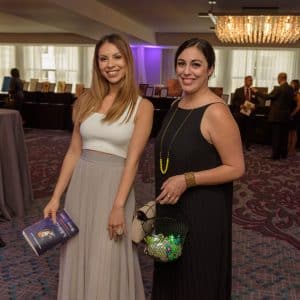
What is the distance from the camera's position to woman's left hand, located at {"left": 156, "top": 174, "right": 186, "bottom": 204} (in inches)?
→ 58.9

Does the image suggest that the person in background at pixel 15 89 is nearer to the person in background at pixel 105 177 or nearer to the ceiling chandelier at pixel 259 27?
the ceiling chandelier at pixel 259 27

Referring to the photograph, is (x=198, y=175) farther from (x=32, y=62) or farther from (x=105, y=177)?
(x=32, y=62)

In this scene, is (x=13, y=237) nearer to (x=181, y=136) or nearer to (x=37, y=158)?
(x=181, y=136)

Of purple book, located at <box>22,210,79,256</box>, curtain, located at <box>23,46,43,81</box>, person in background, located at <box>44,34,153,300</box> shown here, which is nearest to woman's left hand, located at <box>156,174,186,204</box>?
person in background, located at <box>44,34,153,300</box>

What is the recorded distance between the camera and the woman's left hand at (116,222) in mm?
1697

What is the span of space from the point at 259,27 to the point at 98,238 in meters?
6.23

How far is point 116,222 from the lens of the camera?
1699 millimetres

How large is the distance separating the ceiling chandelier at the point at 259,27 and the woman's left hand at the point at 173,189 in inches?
233

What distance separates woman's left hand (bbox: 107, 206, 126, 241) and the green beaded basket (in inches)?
5.9

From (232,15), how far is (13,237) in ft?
16.1

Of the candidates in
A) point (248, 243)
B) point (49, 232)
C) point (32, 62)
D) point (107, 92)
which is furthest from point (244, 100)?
point (32, 62)

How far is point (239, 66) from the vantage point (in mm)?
14188

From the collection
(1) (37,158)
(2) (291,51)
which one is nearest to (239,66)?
(2) (291,51)

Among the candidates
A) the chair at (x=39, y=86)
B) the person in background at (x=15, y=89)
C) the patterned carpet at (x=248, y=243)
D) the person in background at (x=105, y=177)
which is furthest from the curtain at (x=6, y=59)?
the person in background at (x=105, y=177)
